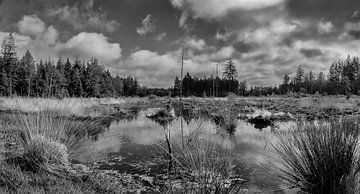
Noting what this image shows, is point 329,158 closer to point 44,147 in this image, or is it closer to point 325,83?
point 44,147

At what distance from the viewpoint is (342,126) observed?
8.56ft

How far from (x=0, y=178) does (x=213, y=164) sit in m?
2.72

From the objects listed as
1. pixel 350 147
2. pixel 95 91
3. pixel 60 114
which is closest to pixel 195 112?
pixel 350 147

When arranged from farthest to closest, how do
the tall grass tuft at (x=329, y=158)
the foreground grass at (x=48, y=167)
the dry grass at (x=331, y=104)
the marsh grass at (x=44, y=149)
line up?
the dry grass at (x=331, y=104) < the marsh grass at (x=44, y=149) < the foreground grass at (x=48, y=167) < the tall grass tuft at (x=329, y=158)

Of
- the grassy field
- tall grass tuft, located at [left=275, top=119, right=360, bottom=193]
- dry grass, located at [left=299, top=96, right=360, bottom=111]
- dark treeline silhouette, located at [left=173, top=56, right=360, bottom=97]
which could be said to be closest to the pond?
the grassy field

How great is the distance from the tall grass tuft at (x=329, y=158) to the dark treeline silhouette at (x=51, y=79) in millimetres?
5068

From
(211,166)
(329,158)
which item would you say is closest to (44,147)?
(211,166)

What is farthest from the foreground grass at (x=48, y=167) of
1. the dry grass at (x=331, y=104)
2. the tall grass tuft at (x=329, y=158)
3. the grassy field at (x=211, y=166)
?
the dry grass at (x=331, y=104)

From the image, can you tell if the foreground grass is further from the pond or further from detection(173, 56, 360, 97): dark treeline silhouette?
detection(173, 56, 360, 97): dark treeline silhouette

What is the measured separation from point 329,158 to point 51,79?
5.46m

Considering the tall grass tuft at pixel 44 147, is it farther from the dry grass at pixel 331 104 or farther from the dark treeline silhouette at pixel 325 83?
the dark treeline silhouette at pixel 325 83

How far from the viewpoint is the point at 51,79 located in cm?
536

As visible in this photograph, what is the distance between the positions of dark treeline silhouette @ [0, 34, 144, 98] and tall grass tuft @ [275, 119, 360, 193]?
200 inches

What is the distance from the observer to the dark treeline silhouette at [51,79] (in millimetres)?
5527
